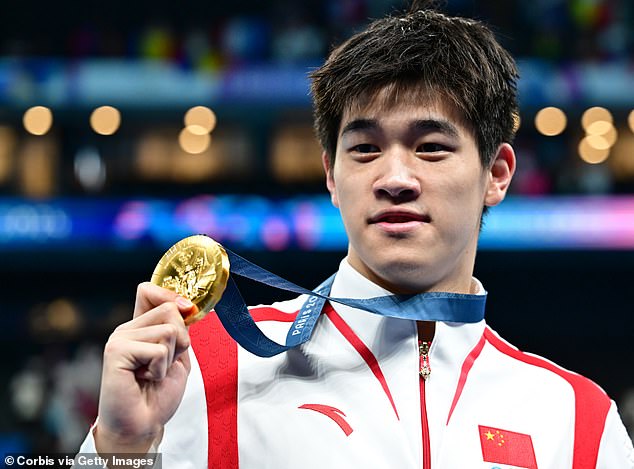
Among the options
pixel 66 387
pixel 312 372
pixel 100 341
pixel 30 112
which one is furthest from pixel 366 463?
pixel 30 112

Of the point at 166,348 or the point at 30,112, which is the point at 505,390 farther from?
the point at 30,112

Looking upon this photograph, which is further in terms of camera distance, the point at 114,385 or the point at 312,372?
the point at 312,372

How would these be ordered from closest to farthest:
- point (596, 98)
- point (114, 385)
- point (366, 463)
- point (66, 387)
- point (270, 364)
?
point (114, 385), point (366, 463), point (270, 364), point (66, 387), point (596, 98)

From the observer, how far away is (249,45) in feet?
37.7

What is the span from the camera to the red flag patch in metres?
1.85

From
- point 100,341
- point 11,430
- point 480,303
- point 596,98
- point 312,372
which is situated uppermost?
point 596,98

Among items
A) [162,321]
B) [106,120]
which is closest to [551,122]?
[106,120]

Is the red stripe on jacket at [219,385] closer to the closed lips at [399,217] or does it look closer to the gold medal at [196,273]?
the gold medal at [196,273]

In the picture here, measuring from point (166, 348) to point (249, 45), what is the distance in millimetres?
10392

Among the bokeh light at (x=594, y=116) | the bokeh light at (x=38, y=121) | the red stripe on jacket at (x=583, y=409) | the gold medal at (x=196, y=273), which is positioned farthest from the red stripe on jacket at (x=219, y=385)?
the bokeh light at (x=594, y=116)

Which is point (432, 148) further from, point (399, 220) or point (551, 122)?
point (551, 122)

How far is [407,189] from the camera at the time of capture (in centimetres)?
180

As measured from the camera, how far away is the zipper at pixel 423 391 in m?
1.78

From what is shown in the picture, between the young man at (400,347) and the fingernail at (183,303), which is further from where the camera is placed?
the young man at (400,347)
